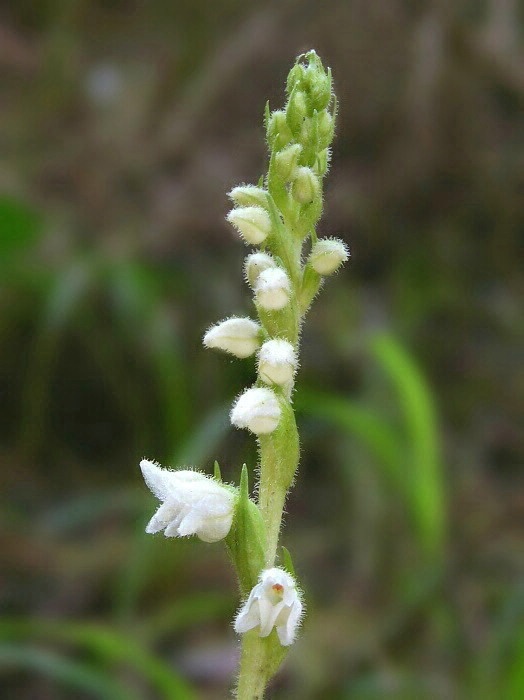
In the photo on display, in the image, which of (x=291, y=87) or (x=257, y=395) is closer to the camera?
(x=257, y=395)

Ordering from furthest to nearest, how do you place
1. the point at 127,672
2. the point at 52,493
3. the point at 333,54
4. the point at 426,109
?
the point at 333,54 → the point at 426,109 → the point at 52,493 → the point at 127,672

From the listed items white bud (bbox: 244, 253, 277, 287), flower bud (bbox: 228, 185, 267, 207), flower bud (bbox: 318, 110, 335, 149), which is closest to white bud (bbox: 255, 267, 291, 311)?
white bud (bbox: 244, 253, 277, 287)

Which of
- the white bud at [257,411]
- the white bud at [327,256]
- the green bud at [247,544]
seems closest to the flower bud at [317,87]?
the white bud at [327,256]

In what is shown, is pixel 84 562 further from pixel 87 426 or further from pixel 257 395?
pixel 257 395

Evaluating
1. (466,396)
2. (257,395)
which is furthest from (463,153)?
(257,395)

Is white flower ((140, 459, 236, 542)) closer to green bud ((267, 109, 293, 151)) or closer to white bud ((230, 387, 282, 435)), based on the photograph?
white bud ((230, 387, 282, 435))

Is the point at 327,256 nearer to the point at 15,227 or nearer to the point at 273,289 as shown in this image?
the point at 273,289
